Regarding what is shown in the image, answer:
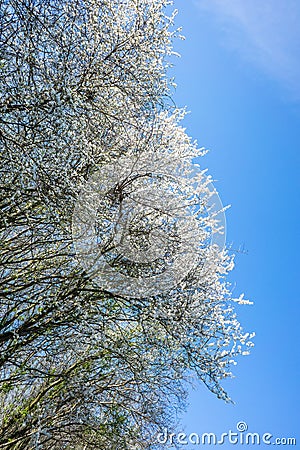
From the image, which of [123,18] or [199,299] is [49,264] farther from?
[123,18]

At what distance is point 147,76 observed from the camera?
220 inches

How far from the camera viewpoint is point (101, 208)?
542cm

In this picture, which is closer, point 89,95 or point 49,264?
point 89,95

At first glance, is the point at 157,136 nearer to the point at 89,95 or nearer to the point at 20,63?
the point at 89,95

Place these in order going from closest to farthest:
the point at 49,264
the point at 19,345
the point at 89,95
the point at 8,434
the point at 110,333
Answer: the point at 89,95 → the point at 19,345 → the point at 49,264 → the point at 110,333 → the point at 8,434

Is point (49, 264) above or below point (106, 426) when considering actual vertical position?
above

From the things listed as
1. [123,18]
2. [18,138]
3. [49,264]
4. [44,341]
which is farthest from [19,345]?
[123,18]

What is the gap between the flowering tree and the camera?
4566 millimetres

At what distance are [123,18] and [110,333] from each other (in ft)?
13.0

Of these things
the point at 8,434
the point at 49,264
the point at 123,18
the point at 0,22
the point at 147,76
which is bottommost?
the point at 8,434

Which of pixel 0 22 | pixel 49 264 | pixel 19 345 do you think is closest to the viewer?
pixel 0 22

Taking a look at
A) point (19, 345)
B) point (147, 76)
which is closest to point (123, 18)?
point (147, 76)

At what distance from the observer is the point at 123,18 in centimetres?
557

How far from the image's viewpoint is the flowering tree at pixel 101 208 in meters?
4.57
